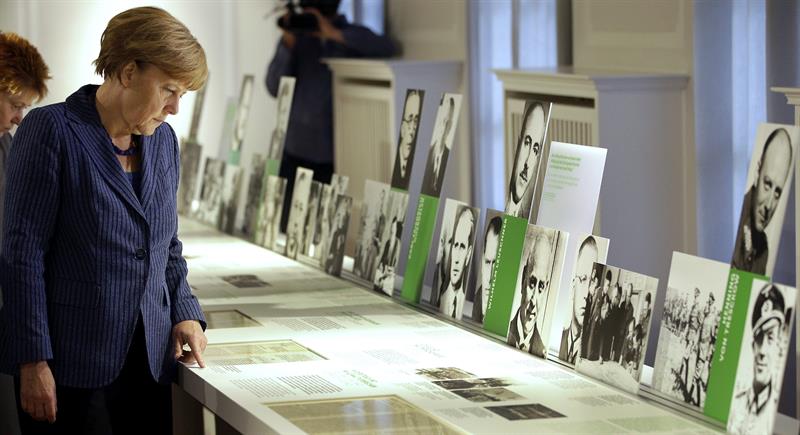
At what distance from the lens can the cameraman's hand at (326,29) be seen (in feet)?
23.9

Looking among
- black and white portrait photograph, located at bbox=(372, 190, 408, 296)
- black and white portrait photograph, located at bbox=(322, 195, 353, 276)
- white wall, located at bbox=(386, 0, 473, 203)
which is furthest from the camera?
white wall, located at bbox=(386, 0, 473, 203)

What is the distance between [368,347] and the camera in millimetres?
3057

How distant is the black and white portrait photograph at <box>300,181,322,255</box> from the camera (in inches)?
170

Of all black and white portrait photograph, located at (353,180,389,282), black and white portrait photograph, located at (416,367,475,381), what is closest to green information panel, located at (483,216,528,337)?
black and white portrait photograph, located at (416,367,475,381)

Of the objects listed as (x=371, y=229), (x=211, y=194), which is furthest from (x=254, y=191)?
(x=371, y=229)

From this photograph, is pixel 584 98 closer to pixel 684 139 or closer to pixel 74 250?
pixel 684 139

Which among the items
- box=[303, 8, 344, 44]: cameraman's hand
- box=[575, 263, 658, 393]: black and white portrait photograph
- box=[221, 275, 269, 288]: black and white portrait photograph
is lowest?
box=[221, 275, 269, 288]: black and white portrait photograph

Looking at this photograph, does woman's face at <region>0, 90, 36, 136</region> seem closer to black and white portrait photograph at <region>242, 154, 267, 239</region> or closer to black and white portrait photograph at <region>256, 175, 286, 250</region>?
black and white portrait photograph at <region>256, 175, 286, 250</region>

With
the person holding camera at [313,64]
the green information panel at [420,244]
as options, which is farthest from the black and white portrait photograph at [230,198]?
the person holding camera at [313,64]

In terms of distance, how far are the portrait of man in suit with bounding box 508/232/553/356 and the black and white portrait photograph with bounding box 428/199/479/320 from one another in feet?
1.02

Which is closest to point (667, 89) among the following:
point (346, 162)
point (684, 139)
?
point (684, 139)

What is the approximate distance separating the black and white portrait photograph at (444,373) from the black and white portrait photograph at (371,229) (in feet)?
3.40

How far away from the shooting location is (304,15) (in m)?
7.26

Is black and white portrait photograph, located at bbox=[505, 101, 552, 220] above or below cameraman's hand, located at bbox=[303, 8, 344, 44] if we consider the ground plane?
below
